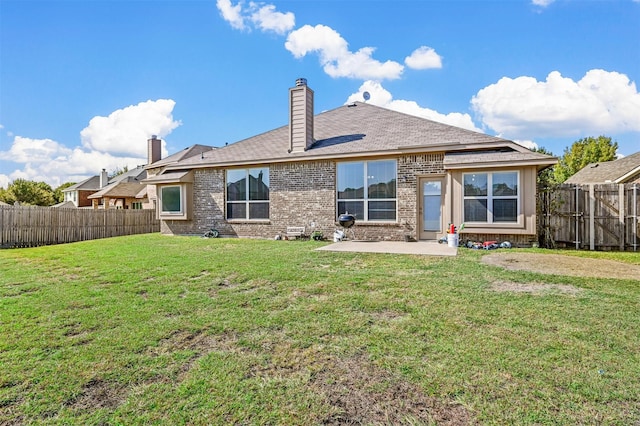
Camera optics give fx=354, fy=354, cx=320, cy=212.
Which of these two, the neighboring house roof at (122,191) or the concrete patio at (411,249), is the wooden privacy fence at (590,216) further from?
the neighboring house roof at (122,191)

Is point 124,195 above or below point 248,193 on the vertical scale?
Result: above

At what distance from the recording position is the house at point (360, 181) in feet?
33.7

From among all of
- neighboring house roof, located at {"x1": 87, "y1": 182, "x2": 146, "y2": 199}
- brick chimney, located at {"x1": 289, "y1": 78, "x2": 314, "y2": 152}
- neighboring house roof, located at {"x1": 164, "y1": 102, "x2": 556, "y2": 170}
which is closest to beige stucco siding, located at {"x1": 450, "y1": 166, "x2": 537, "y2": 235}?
neighboring house roof, located at {"x1": 164, "y1": 102, "x2": 556, "y2": 170}

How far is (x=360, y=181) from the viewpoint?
12250mm

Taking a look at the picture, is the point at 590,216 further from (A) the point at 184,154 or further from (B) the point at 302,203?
(A) the point at 184,154

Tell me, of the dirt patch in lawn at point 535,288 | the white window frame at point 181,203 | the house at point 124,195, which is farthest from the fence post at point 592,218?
the house at point 124,195

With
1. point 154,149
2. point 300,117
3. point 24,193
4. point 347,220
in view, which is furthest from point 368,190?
point 24,193

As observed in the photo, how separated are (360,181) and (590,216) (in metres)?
6.92

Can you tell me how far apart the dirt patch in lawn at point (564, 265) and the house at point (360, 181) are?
1992mm

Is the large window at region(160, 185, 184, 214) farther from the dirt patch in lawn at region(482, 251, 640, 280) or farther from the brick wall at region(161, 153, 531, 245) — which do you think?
the dirt patch in lawn at region(482, 251, 640, 280)

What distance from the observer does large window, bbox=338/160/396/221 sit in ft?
38.8

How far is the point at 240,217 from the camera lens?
14320 mm

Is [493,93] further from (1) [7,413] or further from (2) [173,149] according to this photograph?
(1) [7,413]

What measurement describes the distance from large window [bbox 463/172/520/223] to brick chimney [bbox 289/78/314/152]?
6001 millimetres
